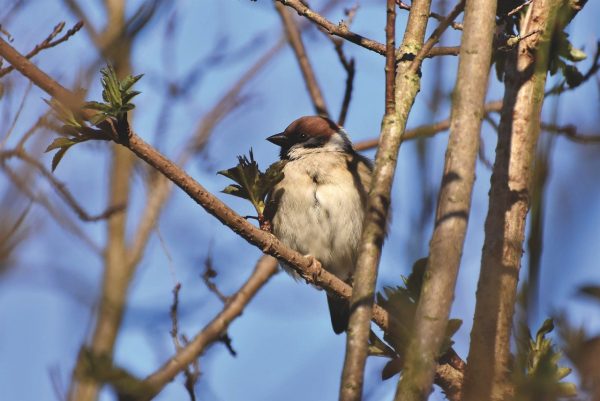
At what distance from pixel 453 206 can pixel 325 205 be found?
3099 millimetres

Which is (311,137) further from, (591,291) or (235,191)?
(591,291)

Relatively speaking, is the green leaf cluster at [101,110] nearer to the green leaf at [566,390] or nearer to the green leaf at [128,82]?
the green leaf at [128,82]

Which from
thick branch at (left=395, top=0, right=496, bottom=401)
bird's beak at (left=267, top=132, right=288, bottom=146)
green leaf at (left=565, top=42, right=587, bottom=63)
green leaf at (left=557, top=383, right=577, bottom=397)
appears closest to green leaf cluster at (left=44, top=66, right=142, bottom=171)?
thick branch at (left=395, top=0, right=496, bottom=401)

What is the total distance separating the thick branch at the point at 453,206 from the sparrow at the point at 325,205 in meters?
2.64

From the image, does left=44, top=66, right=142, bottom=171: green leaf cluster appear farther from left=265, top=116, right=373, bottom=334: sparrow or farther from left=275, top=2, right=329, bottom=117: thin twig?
left=275, top=2, right=329, bottom=117: thin twig

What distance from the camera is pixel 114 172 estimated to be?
26.5 feet

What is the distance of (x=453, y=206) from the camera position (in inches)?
75.3

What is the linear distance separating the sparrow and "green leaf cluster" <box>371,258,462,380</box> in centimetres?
172

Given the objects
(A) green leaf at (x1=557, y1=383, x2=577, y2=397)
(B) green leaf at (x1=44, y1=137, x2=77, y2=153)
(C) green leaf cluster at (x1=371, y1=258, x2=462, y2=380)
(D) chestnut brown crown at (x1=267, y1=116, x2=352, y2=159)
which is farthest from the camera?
(D) chestnut brown crown at (x1=267, y1=116, x2=352, y2=159)

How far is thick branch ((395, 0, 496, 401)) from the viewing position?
1512mm

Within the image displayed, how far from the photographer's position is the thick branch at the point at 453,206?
151 cm

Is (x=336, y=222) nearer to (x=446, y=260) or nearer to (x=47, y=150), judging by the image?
(x=47, y=150)

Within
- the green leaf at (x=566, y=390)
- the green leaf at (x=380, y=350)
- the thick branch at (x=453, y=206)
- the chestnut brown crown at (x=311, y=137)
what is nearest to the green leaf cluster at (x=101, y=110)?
Result: the thick branch at (x=453, y=206)

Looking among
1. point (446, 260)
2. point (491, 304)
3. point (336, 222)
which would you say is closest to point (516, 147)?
point (491, 304)
